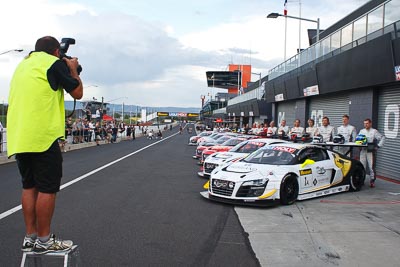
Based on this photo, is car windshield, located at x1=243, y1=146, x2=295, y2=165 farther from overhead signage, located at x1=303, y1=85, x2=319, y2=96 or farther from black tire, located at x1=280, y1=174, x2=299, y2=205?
overhead signage, located at x1=303, y1=85, x2=319, y2=96

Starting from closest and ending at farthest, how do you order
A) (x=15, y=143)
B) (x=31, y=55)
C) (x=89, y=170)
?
(x=15, y=143) → (x=31, y=55) → (x=89, y=170)

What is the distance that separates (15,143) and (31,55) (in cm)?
76

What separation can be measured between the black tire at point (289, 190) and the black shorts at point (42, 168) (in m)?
5.76

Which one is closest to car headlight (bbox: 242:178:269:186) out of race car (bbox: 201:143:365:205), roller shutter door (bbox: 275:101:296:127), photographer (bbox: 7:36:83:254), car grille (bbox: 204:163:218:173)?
race car (bbox: 201:143:365:205)

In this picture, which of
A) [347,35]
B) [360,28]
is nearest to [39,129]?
[360,28]

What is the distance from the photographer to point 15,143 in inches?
125

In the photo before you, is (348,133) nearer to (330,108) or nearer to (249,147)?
(249,147)

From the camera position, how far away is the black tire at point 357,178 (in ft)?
33.7

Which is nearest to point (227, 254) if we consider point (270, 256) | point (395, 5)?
point (270, 256)

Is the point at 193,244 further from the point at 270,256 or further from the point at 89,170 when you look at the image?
the point at 89,170

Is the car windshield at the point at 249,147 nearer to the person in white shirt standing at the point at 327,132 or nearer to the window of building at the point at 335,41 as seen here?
the person in white shirt standing at the point at 327,132

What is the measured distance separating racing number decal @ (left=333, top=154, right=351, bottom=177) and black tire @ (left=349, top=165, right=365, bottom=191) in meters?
0.27

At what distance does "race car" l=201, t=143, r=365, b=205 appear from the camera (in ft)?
27.0

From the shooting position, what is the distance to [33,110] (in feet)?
10.3
